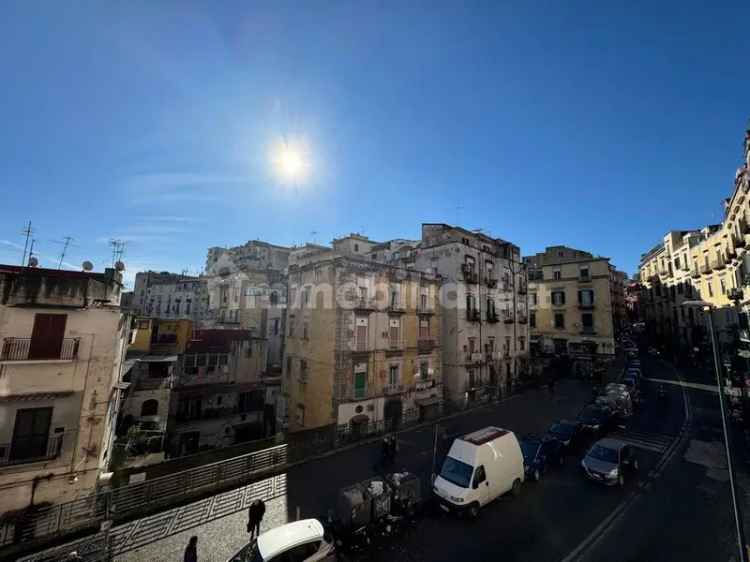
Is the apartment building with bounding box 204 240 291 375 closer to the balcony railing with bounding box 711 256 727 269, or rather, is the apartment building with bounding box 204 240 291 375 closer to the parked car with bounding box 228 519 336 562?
the parked car with bounding box 228 519 336 562

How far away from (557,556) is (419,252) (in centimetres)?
2795

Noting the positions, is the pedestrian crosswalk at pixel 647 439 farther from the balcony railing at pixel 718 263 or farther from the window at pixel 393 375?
the balcony railing at pixel 718 263

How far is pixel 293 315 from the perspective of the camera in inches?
1123

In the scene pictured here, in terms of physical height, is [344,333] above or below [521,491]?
above

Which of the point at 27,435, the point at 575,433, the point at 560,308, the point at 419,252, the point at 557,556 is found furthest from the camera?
the point at 560,308

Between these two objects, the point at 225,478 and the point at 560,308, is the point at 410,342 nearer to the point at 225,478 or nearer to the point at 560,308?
the point at 225,478

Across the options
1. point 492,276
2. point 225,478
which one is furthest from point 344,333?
point 492,276

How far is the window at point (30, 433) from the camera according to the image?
1268 cm

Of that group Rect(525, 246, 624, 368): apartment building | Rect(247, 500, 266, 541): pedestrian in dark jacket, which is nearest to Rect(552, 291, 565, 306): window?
Rect(525, 246, 624, 368): apartment building

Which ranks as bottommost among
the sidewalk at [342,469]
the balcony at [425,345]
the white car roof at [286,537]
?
the sidewalk at [342,469]

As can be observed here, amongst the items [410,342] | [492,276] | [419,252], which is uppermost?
[419,252]

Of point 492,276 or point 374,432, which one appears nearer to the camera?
point 374,432

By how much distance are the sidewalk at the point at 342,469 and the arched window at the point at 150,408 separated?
12903 mm

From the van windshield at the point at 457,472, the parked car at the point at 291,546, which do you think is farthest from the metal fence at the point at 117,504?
the van windshield at the point at 457,472
